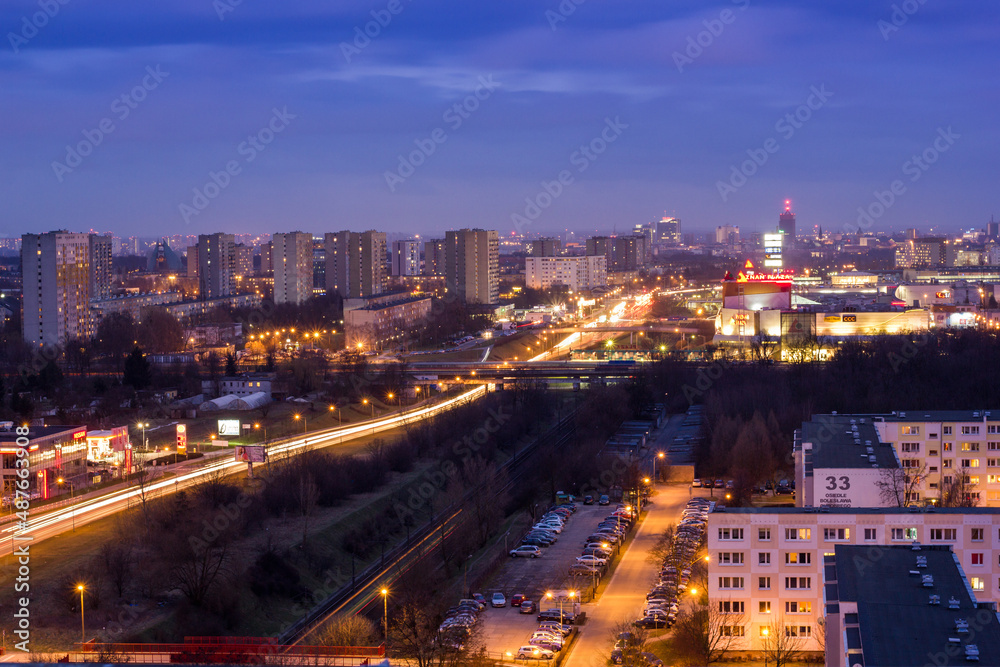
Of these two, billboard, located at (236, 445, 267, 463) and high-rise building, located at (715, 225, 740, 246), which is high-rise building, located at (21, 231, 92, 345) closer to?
billboard, located at (236, 445, 267, 463)

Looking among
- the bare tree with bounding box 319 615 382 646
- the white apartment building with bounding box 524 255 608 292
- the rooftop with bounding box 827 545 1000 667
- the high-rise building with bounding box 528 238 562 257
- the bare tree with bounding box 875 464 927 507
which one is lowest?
the bare tree with bounding box 319 615 382 646

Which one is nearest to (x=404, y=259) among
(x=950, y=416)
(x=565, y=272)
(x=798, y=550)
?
(x=565, y=272)

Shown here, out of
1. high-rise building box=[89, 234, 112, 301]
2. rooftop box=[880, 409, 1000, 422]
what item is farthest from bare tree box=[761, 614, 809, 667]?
high-rise building box=[89, 234, 112, 301]

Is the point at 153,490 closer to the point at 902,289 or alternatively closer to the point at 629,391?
the point at 629,391

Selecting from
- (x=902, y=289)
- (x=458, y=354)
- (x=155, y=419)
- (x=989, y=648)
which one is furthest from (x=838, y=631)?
A: (x=902, y=289)

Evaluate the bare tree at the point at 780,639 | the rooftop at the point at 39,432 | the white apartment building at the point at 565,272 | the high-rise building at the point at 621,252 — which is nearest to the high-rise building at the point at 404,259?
the white apartment building at the point at 565,272

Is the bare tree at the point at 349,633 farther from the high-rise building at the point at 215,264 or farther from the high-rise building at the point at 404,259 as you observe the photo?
the high-rise building at the point at 404,259
